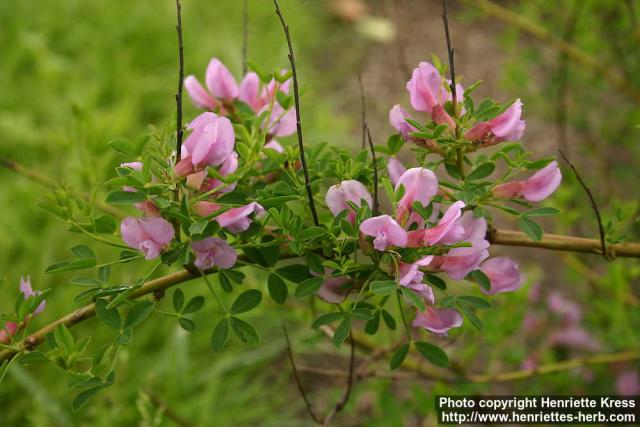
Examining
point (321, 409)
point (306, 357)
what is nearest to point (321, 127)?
point (306, 357)

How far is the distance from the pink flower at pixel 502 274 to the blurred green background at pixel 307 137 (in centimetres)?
13

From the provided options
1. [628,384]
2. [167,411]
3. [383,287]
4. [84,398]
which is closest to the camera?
[383,287]

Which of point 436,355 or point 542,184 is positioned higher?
point 542,184

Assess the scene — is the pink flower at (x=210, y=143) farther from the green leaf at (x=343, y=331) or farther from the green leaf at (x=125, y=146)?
the green leaf at (x=343, y=331)

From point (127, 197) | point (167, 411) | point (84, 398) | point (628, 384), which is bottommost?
point (628, 384)

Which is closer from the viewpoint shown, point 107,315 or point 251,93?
point 107,315

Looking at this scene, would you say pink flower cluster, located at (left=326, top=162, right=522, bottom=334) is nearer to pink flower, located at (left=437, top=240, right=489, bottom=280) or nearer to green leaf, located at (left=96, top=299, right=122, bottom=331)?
pink flower, located at (left=437, top=240, right=489, bottom=280)

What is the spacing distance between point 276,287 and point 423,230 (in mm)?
190

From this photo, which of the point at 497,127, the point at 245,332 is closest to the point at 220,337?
the point at 245,332

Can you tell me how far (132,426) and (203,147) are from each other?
1.17m

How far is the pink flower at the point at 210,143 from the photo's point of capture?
61 cm

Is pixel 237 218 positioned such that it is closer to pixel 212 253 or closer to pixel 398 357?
pixel 212 253

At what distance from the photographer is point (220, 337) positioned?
2.39ft

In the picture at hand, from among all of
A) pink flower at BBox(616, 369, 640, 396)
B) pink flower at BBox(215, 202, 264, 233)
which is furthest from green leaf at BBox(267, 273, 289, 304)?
pink flower at BBox(616, 369, 640, 396)
